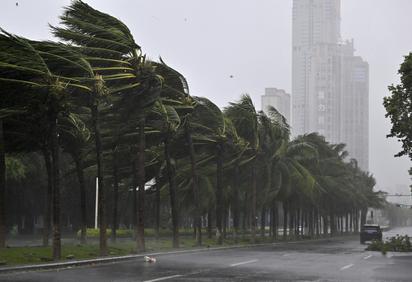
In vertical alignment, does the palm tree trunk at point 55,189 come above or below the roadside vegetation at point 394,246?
above

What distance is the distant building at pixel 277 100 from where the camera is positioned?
78.3m

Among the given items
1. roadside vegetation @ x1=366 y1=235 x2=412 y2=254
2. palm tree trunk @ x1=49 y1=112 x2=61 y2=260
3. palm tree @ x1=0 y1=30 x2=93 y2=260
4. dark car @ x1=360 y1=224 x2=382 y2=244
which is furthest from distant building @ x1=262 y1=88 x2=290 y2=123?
palm tree @ x1=0 y1=30 x2=93 y2=260

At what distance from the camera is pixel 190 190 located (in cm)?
4516

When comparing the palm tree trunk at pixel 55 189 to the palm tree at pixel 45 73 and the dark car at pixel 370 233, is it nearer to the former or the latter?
the palm tree at pixel 45 73

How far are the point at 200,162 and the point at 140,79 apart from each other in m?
16.0

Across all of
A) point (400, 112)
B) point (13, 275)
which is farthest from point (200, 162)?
point (13, 275)

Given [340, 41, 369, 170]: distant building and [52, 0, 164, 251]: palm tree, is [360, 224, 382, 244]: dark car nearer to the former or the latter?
[52, 0, 164, 251]: palm tree

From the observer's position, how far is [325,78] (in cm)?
10394

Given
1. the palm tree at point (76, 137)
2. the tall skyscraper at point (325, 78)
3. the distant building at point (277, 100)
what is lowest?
the palm tree at point (76, 137)

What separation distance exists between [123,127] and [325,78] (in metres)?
77.5

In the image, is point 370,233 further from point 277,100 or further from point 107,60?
point 107,60

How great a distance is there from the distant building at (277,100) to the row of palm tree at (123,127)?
22.6m

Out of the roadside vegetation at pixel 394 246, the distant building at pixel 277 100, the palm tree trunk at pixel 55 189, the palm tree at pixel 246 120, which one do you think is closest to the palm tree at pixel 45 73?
the palm tree trunk at pixel 55 189

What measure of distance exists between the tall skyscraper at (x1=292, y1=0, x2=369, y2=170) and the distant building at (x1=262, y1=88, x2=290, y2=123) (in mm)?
12729
